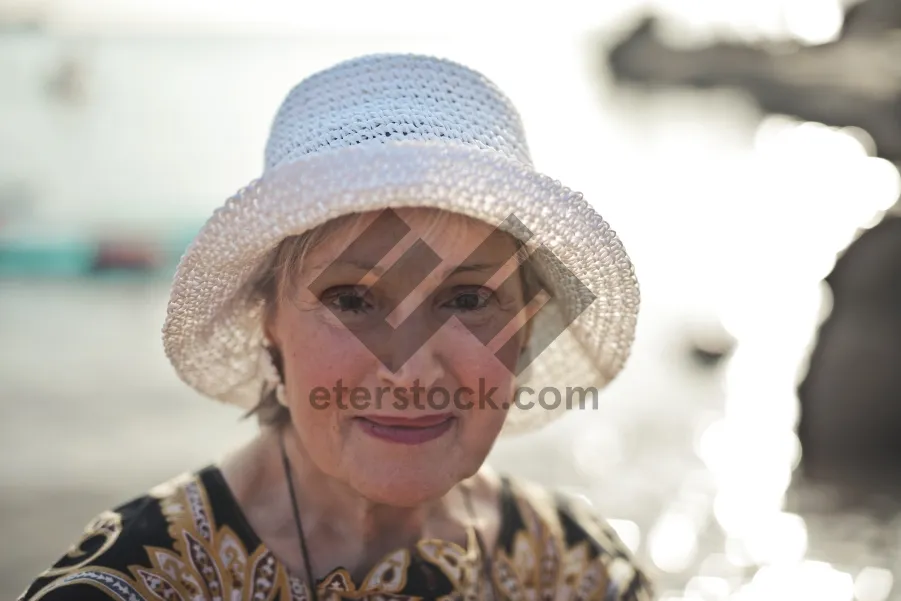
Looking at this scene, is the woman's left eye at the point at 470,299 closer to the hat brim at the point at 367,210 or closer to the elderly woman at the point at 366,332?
the elderly woman at the point at 366,332

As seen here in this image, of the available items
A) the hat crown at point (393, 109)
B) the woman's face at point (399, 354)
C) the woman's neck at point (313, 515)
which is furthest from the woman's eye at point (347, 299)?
the woman's neck at point (313, 515)

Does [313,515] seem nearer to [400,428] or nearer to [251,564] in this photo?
[251,564]

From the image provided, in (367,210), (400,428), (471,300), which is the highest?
(367,210)

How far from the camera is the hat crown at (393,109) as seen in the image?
5.95 feet

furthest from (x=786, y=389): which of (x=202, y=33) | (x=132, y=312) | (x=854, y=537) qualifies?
(x=202, y=33)

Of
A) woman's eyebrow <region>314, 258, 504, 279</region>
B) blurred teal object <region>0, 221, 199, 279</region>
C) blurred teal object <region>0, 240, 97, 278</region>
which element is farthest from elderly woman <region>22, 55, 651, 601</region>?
blurred teal object <region>0, 240, 97, 278</region>

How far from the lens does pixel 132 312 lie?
1097cm

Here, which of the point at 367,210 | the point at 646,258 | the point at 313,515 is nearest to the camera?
the point at 367,210

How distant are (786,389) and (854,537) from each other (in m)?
2.72

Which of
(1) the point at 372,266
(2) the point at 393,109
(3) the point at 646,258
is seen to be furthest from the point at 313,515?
(3) the point at 646,258

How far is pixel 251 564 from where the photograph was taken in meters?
1.96

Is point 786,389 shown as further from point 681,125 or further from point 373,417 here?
point 681,125

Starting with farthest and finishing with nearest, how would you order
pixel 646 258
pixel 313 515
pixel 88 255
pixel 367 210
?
pixel 88 255 → pixel 646 258 → pixel 313 515 → pixel 367 210

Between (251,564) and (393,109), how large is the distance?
959mm
